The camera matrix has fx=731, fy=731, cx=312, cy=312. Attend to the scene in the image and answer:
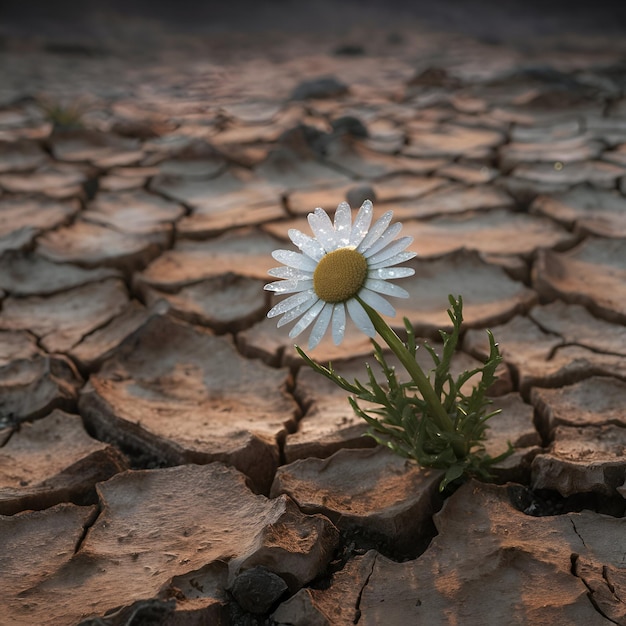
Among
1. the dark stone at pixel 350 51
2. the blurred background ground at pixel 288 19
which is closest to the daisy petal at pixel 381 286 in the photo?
the dark stone at pixel 350 51

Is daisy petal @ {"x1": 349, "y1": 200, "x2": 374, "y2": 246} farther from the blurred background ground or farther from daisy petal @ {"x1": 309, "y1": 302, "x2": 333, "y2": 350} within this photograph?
the blurred background ground

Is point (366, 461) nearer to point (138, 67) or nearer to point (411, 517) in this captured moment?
point (411, 517)

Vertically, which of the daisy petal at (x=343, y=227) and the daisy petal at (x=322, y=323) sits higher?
the daisy petal at (x=343, y=227)

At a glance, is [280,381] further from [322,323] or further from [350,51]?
[350,51]

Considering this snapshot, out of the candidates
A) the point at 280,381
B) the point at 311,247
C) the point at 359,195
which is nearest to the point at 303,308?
the point at 311,247

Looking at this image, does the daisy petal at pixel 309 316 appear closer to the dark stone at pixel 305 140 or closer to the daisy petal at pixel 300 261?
the daisy petal at pixel 300 261

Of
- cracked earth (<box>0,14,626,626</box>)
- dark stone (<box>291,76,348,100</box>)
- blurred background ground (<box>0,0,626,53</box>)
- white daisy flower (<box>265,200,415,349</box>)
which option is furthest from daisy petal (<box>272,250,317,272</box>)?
blurred background ground (<box>0,0,626,53</box>)

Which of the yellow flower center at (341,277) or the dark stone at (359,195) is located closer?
the yellow flower center at (341,277)
